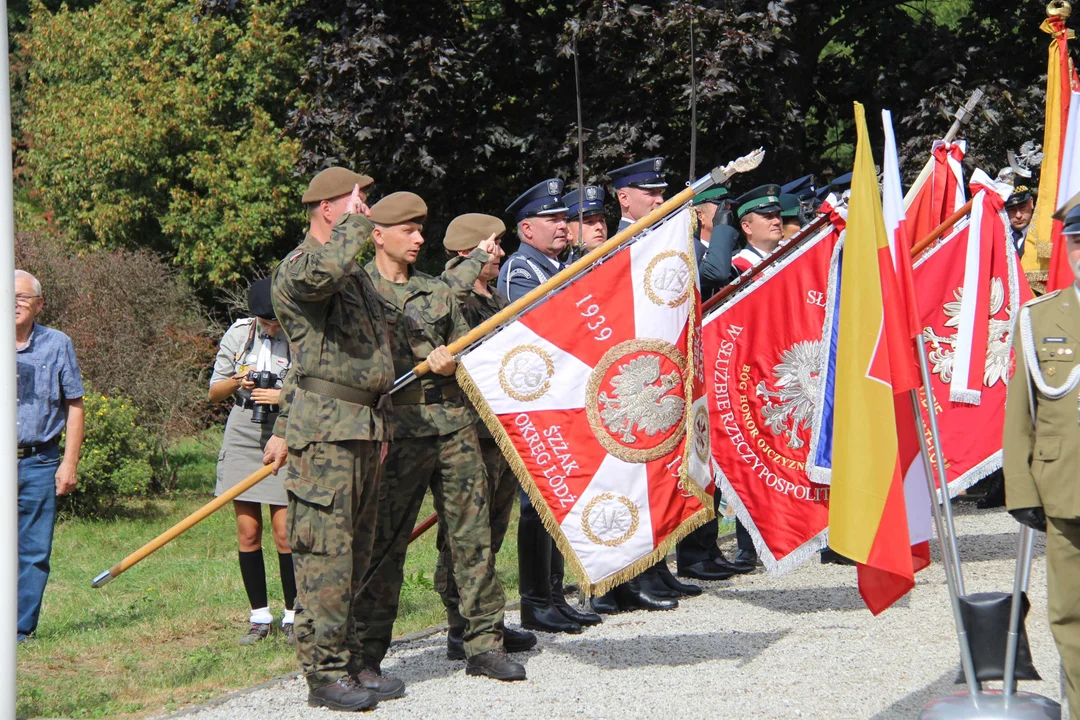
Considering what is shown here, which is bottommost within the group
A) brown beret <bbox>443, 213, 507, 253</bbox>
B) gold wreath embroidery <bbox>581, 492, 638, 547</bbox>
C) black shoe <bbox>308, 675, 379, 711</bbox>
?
black shoe <bbox>308, 675, 379, 711</bbox>

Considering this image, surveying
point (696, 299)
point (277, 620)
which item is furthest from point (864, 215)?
point (277, 620)

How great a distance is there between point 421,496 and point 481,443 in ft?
1.89

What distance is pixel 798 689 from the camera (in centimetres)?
558

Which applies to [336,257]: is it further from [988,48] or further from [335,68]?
[988,48]

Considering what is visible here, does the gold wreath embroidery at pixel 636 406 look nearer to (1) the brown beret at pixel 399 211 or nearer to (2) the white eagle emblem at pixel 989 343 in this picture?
(1) the brown beret at pixel 399 211

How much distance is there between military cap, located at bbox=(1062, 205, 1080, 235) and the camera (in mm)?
4480

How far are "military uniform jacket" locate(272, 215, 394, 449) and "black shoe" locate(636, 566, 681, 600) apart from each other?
263cm

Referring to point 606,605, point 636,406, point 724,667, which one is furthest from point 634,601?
point 636,406

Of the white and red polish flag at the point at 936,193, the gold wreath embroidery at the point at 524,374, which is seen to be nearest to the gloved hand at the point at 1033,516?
the gold wreath embroidery at the point at 524,374

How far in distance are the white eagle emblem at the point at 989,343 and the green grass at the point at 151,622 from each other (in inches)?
117

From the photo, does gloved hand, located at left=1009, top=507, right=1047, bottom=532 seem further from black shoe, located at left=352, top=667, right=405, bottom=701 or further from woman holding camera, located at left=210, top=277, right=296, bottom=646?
woman holding camera, located at left=210, top=277, right=296, bottom=646

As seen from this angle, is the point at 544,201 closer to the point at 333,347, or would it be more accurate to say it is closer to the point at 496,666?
the point at 333,347

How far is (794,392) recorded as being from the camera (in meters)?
7.55

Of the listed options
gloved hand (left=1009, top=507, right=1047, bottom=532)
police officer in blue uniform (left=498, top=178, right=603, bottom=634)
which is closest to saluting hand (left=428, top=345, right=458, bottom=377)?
police officer in blue uniform (left=498, top=178, right=603, bottom=634)
